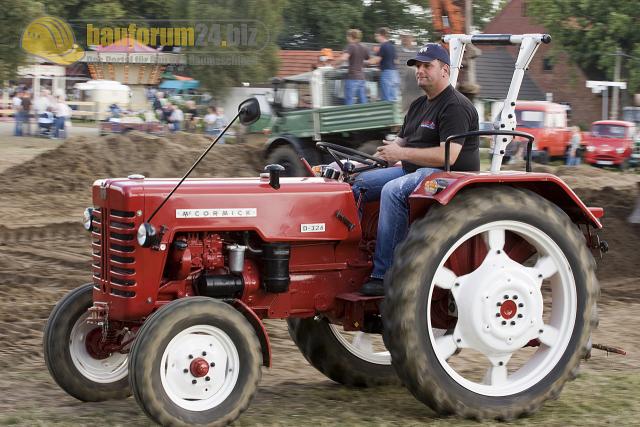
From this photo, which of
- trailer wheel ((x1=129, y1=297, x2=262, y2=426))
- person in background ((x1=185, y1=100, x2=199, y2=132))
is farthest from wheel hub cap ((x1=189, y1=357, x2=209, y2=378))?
person in background ((x1=185, y1=100, x2=199, y2=132))

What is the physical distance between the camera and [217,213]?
504 centimetres

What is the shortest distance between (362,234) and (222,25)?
97.2ft

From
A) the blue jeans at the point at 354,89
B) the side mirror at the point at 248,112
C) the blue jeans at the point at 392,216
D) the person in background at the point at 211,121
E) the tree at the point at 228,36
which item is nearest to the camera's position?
the side mirror at the point at 248,112

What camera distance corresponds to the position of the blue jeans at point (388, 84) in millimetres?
17500

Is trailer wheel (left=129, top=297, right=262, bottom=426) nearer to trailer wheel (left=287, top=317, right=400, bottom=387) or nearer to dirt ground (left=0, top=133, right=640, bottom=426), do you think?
dirt ground (left=0, top=133, right=640, bottom=426)

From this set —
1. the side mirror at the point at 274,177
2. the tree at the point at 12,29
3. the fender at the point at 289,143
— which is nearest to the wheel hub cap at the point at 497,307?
the side mirror at the point at 274,177

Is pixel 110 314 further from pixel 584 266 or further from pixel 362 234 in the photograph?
pixel 584 266

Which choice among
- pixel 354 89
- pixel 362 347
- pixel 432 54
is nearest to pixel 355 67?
pixel 354 89

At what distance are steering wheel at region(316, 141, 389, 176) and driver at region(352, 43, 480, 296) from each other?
241 mm

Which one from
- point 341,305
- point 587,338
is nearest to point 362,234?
point 341,305

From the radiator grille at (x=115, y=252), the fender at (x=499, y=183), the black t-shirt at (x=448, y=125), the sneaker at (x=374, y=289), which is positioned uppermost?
the black t-shirt at (x=448, y=125)

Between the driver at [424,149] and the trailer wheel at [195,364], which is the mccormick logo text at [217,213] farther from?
the driver at [424,149]

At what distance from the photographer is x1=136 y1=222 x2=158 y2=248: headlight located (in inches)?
185

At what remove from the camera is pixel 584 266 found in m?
5.23
